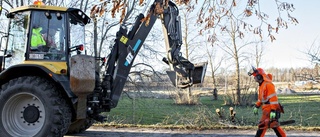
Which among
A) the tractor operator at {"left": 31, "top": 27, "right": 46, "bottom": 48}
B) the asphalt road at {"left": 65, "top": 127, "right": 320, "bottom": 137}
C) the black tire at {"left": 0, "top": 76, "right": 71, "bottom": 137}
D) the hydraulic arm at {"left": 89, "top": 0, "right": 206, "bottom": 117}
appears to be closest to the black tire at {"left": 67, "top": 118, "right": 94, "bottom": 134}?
the asphalt road at {"left": 65, "top": 127, "right": 320, "bottom": 137}

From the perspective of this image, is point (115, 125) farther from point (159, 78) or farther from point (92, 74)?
point (159, 78)

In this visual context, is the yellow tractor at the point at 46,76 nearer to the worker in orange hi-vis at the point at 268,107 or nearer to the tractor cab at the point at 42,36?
the tractor cab at the point at 42,36

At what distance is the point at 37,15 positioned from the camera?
21.4 ft

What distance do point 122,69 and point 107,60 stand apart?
394 millimetres

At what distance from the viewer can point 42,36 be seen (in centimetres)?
650

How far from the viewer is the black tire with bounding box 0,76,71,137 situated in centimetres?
611

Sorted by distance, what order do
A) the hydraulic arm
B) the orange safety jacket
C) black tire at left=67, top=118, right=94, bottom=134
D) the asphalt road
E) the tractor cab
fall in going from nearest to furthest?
1. the tractor cab
2. the orange safety jacket
3. the hydraulic arm
4. black tire at left=67, top=118, right=94, bottom=134
5. the asphalt road

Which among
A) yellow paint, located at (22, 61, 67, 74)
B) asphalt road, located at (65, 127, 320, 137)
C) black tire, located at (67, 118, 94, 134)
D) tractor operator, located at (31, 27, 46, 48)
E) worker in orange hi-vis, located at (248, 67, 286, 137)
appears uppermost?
tractor operator, located at (31, 27, 46, 48)

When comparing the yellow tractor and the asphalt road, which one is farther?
the asphalt road

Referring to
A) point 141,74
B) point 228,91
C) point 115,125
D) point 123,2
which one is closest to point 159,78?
point 141,74

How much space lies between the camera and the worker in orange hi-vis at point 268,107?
707 cm

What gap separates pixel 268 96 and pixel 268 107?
23cm

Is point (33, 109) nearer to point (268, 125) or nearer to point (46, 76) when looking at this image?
point (46, 76)

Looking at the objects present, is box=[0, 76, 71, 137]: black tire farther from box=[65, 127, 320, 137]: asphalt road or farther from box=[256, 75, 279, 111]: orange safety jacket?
box=[256, 75, 279, 111]: orange safety jacket
